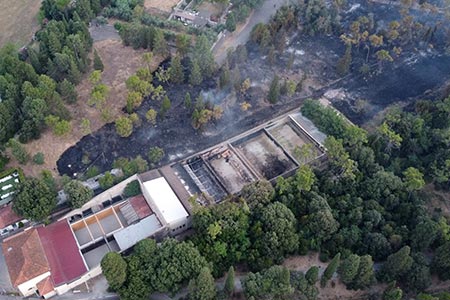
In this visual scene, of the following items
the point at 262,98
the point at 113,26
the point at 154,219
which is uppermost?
the point at 113,26

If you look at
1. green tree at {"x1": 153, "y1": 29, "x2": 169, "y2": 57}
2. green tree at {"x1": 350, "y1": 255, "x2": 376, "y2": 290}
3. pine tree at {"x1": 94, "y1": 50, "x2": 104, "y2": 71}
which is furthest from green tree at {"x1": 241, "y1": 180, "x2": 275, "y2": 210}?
pine tree at {"x1": 94, "y1": 50, "x2": 104, "y2": 71}

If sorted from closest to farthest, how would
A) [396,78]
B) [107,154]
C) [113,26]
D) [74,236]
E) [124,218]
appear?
[74,236]
[124,218]
[107,154]
[396,78]
[113,26]

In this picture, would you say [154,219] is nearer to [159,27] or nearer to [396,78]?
[159,27]

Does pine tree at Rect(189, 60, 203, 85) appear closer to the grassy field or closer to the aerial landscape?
the aerial landscape

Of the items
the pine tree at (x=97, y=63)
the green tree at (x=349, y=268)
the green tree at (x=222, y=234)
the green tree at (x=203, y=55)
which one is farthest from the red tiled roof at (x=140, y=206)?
the pine tree at (x=97, y=63)

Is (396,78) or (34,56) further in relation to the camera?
(396,78)

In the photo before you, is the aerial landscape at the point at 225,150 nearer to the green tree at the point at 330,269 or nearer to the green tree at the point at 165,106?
the green tree at the point at 330,269

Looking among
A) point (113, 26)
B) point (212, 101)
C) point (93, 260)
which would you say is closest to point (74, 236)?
point (93, 260)
